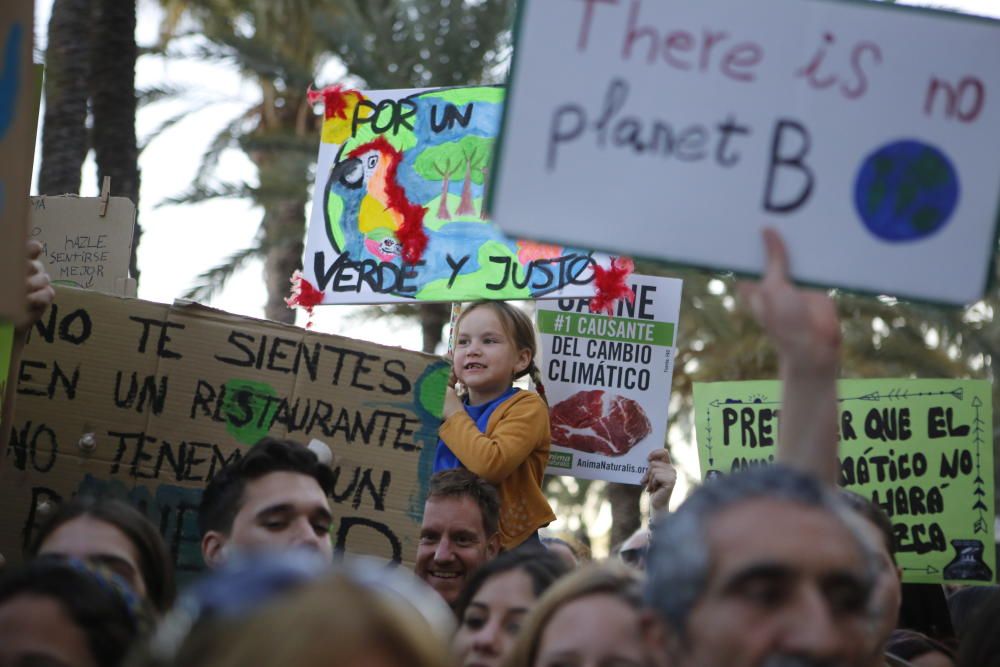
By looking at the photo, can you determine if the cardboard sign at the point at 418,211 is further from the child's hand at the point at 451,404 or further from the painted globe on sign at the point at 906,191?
the painted globe on sign at the point at 906,191

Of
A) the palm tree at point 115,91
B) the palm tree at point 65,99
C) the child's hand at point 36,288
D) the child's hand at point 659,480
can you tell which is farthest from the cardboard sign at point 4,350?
the palm tree at point 115,91

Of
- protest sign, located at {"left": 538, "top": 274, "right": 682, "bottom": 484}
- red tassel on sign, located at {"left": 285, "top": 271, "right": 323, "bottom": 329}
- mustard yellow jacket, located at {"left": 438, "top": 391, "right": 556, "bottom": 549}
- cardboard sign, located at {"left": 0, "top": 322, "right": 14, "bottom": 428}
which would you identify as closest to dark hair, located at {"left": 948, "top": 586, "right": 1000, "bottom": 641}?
protest sign, located at {"left": 538, "top": 274, "right": 682, "bottom": 484}

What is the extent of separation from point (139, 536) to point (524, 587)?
3.03 ft

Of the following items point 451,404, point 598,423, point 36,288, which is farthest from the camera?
point 598,423

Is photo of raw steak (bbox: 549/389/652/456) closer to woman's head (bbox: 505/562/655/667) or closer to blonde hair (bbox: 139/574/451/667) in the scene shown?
woman's head (bbox: 505/562/655/667)

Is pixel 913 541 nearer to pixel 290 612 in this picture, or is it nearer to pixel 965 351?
pixel 290 612

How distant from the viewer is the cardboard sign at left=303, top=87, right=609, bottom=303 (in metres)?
5.38

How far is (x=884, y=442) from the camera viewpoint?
18.7 feet

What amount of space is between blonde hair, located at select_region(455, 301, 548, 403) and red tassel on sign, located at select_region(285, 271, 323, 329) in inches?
22.1

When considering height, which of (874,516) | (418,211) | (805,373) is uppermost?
(418,211)

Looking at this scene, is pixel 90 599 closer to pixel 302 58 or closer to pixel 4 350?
pixel 4 350

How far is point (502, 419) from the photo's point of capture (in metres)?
5.00

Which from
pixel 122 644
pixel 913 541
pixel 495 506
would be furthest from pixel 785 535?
pixel 913 541

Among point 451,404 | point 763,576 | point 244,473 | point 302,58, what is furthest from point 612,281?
point 302,58
